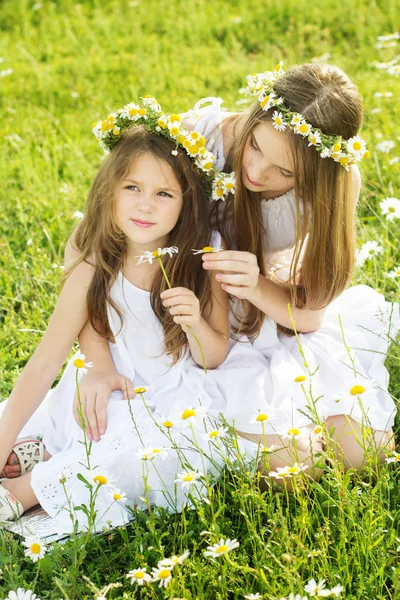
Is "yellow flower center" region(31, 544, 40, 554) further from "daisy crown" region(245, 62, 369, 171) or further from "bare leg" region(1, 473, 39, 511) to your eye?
"daisy crown" region(245, 62, 369, 171)

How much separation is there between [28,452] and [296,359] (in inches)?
34.0

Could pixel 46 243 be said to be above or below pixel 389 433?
above

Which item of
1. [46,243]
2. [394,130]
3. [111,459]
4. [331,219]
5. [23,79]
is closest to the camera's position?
[111,459]

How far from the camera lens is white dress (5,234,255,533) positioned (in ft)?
7.34

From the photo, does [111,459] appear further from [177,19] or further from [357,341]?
[177,19]

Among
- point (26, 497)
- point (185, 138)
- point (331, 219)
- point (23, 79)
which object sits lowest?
point (26, 497)

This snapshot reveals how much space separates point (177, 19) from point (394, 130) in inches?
96.5

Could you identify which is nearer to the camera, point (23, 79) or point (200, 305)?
point (200, 305)

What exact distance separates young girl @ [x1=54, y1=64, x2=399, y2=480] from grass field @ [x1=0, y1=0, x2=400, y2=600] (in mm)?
165

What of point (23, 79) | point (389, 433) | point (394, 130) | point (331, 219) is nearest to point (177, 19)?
point (23, 79)

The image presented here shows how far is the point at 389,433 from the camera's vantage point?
240cm

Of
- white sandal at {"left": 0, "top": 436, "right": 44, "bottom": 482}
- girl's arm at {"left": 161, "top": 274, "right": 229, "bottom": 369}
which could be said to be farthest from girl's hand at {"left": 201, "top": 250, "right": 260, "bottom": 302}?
white sandal at {"left": 0, "top": 436, "right": 44, "bottom": 482}

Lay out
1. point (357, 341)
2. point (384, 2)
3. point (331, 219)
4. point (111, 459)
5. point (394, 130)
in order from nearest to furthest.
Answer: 1. point (111, 459)
2. point (331, 219)
3. point (357, 341)
4. point (394, 130)
5. point (384, 2)

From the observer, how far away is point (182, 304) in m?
2.25
